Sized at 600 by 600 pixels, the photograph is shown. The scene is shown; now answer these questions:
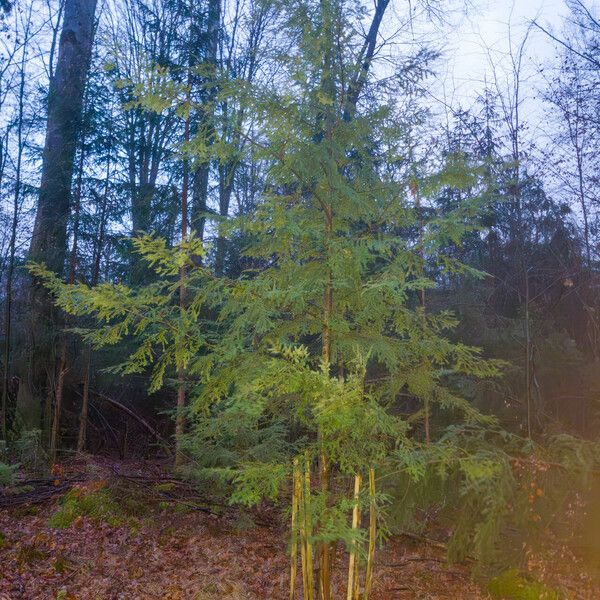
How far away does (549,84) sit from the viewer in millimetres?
10977

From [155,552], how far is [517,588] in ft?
12.5

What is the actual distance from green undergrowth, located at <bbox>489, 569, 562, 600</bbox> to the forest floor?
1.09 feet

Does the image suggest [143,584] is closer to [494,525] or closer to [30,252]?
[494,525]

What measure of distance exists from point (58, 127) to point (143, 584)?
8981 mm

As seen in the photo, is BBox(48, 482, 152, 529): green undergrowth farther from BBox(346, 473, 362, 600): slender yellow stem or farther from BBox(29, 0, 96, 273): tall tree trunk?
BBox(29, 0, 96, 273): tall tree trunk

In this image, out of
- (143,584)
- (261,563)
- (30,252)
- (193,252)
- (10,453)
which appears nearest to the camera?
(193,252)

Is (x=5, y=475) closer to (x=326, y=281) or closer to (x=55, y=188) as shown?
(x=55, y=188)

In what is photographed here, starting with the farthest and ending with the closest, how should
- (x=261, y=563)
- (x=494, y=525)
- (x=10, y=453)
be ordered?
(x=10, y=453) → (x=261, y=563) → (x=494, y=525)

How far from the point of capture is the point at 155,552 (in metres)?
6.37

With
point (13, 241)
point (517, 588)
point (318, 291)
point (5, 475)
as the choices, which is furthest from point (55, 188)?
point (517, 588)

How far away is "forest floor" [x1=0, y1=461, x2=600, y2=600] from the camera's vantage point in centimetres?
561

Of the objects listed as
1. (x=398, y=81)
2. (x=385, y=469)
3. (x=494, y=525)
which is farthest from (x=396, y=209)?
(x=494, y=525)

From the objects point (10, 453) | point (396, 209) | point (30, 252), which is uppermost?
point (30, 252)

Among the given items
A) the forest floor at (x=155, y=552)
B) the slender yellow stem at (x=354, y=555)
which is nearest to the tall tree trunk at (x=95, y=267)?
the forest floor at (x=155, y=552)
